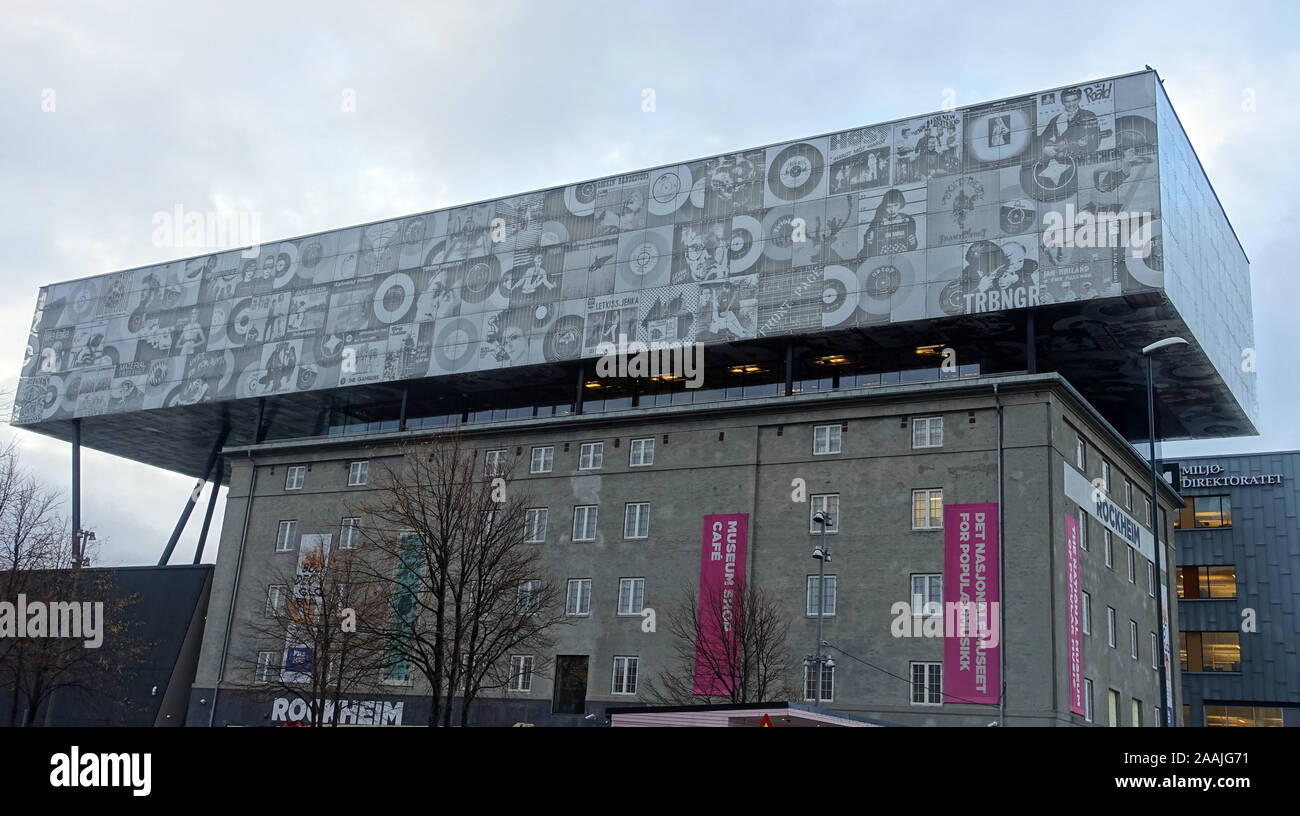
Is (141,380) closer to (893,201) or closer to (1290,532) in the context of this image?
(893,201)

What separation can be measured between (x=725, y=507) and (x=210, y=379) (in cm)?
4203

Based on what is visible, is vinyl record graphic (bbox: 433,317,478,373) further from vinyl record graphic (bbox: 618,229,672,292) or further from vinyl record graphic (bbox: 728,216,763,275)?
vinyl record graphic (bbox: 728,216,763,275)

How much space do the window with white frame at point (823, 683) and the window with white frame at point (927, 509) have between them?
7783 mm

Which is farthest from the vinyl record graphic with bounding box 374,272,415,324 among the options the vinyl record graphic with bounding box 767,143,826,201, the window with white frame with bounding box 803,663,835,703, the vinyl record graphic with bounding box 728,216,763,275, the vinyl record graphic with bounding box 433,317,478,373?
the window with white frame with bounding box 803,663,835,703

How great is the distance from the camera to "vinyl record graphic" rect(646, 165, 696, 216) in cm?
6581

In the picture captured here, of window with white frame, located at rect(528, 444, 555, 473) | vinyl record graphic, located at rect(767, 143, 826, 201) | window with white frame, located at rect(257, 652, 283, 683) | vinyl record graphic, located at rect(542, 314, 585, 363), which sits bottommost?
window with white frame, located at rect(257, 652, 283, 683)

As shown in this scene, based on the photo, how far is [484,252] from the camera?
236ft

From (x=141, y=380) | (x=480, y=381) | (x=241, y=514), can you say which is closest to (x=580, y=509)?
(x=480, y=381)

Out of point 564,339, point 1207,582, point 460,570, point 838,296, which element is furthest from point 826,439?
point 1207,582

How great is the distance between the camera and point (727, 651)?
5059 centimetres

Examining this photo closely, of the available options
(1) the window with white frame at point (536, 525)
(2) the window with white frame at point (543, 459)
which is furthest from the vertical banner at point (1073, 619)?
(2) the window with white frame at point (543, 459)

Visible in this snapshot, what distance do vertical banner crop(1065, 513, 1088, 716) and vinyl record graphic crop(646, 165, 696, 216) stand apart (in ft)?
92.2

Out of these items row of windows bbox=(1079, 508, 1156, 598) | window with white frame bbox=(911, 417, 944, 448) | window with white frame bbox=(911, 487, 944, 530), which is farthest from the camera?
row of windows bbox=(1079, 508, 1156, 598)

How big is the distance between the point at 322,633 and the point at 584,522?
603 inches
